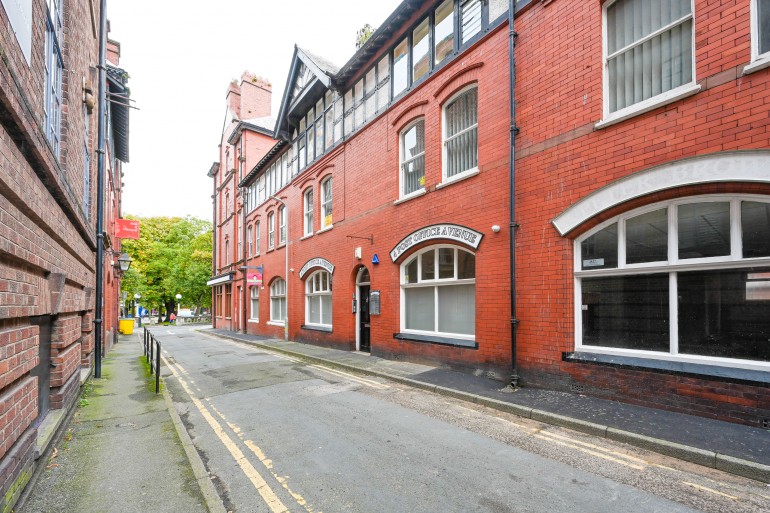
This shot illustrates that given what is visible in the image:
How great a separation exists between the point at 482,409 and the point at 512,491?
2.81 metres

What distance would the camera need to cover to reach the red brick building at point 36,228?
2934 mm

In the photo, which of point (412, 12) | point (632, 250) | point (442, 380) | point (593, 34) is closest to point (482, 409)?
point (442, 380)

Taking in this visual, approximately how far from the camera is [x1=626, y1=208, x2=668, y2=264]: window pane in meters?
6.05

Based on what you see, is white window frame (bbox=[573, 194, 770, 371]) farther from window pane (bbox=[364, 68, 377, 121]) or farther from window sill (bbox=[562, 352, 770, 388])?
window pane (bbox=[364, 68, 377, 121])

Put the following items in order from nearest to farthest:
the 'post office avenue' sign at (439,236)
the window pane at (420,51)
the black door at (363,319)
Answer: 1. the 'post office avenue' sign at (439,236)
2. the window pane at (420,51)
3. the black door at (363,319)

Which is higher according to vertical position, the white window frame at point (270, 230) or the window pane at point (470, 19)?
the window pane at point (470, 19)

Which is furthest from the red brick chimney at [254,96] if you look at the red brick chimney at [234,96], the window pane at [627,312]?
the window pane at [627,312]

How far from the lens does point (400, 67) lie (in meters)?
11.9

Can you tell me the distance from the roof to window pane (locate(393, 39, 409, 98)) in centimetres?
719

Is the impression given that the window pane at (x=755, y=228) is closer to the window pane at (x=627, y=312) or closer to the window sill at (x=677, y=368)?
the window pane at (x=627, y=312)

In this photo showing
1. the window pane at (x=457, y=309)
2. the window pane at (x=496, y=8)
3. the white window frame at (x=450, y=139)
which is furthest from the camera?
the window pane at (x=457, y=309)

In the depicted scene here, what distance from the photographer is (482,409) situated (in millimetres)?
6648

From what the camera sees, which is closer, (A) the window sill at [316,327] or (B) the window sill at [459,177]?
(B) the window sill at [459,177]

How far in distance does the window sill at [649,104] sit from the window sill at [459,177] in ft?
9.02
